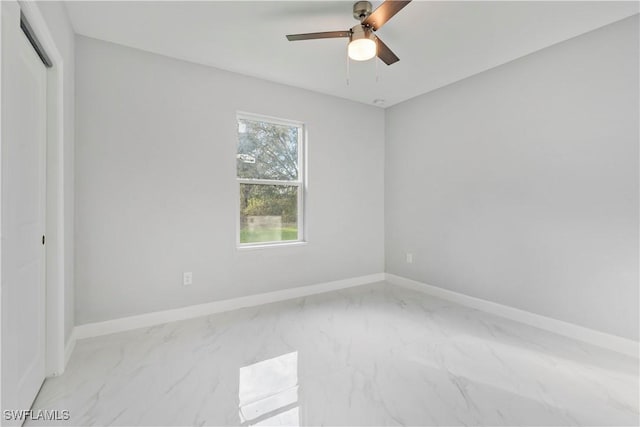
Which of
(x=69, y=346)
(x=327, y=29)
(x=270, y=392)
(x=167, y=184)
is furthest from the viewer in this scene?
(x=167, y=184)

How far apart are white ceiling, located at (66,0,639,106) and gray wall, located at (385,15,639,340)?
0.31 meters

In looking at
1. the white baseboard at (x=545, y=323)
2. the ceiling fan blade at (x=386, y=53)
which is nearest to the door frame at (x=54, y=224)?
the ceiling fan blade at (x=386, y=53)

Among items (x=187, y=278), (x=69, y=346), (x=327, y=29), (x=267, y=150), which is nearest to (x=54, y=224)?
(x=69, y=346)

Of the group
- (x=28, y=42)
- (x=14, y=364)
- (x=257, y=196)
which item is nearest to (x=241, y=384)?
(x=14, y=364)

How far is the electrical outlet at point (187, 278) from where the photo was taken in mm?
2917

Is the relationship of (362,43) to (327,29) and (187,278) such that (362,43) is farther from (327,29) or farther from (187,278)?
(187,278)

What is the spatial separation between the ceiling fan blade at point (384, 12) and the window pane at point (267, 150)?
184cm

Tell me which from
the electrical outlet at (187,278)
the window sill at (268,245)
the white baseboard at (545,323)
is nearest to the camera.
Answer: the white baseboard at (545,323)

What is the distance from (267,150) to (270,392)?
8.32 feet

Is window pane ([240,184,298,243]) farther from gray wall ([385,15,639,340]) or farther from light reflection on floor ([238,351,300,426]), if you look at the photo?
gray wall ([385,15,639,340])

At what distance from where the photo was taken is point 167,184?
2.83 m

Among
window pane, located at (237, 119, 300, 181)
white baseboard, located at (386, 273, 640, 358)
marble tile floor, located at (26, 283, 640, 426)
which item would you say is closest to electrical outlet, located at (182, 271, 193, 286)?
marble tile floor, located at (26, 283, 640, 426)

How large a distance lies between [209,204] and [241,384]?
180 centimetres

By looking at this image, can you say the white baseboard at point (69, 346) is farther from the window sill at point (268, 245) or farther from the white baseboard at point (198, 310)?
the window sill at point (268, 245)
